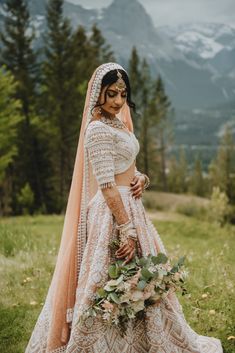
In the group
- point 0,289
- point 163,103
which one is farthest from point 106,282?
point 163,103

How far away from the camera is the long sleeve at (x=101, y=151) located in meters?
3.24

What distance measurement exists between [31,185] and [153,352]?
89.0 ft

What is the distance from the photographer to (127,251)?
128 inches

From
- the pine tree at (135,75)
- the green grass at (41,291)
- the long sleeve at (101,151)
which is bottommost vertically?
the green grass at (41,291)

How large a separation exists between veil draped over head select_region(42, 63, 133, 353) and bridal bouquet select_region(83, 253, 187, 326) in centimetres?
36

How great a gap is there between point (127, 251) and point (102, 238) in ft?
0.78

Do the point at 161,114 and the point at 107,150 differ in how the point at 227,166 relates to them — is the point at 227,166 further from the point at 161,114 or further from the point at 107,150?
the point at 107,150

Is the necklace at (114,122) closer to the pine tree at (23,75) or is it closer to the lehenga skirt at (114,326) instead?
the lehenga skirt at (114,326)

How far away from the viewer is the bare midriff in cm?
350

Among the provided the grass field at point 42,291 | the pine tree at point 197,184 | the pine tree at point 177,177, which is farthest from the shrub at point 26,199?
the pine tree at point 177,177

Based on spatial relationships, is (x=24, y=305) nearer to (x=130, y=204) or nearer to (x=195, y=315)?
(x=195, y=315)

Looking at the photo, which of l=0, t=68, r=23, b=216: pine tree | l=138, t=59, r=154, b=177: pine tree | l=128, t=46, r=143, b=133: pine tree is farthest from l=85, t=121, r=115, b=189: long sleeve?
l=138, t=59, r=154, b=177: pine tree

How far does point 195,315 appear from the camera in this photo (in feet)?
15.1

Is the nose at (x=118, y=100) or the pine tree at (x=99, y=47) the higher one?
the pine tree at (x=99, y=47)
